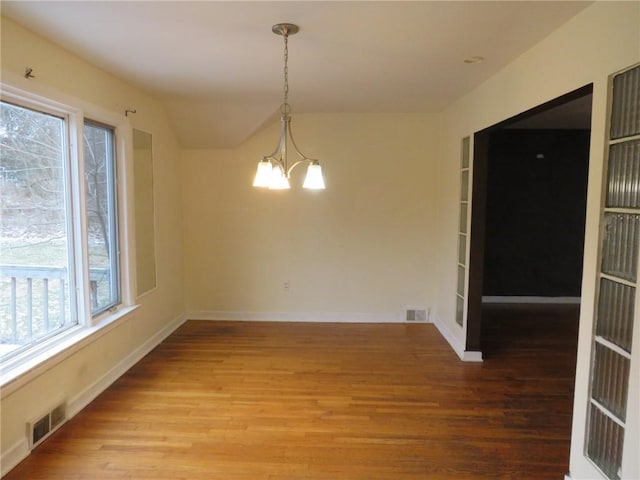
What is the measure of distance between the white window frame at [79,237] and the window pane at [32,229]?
0.05 meters

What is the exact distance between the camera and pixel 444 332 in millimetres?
4574

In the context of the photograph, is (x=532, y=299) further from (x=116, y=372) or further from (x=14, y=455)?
(x=14, y=455)

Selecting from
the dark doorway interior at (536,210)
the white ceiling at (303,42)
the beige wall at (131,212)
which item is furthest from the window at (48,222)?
the dark doorway interior at (536,210)

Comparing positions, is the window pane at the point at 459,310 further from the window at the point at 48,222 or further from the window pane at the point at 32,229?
the window pane at the point at 32,229

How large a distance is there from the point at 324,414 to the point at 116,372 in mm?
1781

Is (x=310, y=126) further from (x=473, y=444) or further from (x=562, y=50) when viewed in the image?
(x=473, y=444)

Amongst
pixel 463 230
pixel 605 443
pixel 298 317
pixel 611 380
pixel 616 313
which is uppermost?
pixel 463 230

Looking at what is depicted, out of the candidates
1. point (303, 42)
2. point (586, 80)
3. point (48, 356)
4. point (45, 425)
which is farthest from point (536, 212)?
point (45, 425)

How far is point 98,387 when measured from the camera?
3.19 metres

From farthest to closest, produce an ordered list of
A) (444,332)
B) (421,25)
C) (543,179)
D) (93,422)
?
(543,179) < (444,332) < (93,422) < (421,25)

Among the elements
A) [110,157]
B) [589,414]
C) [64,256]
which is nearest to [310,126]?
[110,157]

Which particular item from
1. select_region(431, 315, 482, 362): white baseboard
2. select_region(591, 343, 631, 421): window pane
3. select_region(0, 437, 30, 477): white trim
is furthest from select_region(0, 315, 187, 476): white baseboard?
select_region(591, 343, 631, 421): window pane

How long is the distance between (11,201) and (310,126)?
10.2ft

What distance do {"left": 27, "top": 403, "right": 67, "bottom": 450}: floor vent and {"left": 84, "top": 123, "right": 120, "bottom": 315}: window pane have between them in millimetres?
752
